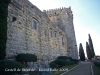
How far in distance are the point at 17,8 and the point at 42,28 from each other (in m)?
4.86

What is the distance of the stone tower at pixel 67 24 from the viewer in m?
26.0

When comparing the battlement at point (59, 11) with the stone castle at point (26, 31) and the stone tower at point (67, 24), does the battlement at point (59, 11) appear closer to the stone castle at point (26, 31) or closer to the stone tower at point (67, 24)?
the stone tower at point (67, 24)

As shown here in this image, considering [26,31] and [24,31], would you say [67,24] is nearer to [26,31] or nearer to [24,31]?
[26,31]

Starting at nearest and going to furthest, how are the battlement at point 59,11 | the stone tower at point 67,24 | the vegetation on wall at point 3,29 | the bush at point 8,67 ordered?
the bush at point 8,67 < the vegetation on wall at point 3,29 < the stone tower at point 67,24 < the battlement at point 59,11

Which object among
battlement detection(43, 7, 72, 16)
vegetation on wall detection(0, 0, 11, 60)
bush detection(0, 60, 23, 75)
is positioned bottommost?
bush detection(0, 60, 23, 75)

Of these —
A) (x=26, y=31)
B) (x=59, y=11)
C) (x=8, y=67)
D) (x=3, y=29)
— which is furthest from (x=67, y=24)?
(x=8, y=67)

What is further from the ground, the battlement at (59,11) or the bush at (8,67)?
the battlement at (59,11)

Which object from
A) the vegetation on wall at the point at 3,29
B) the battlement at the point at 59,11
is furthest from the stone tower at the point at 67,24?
the vegetation on wall at the point at 3,29

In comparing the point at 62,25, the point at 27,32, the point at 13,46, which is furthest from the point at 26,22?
the point at 62,25

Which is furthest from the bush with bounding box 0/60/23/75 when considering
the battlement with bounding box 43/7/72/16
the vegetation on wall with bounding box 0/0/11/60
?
the battlement with bounding box 43/7/72/16

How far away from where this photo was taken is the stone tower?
2596 cm

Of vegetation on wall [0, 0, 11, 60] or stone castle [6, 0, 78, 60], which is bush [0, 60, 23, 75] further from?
stone castle [6, 0, 78, 60]

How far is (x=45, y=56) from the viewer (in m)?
13.7

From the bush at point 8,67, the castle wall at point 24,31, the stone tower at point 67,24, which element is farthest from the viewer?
the stone tower at point 67,24
